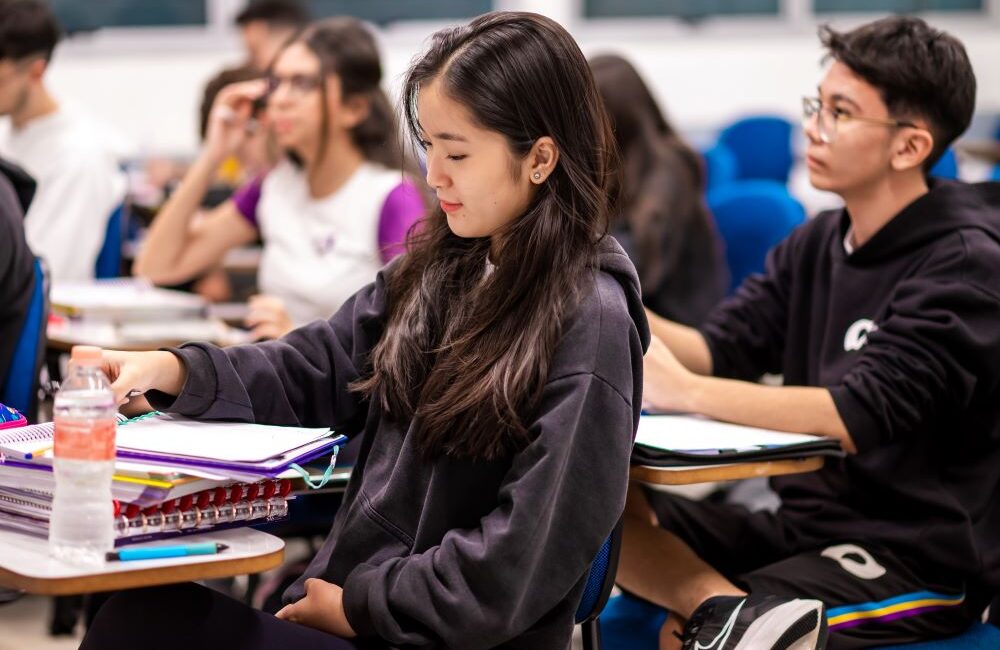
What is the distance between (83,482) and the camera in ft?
4.38

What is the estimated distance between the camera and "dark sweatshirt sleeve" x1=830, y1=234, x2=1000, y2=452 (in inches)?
75.4

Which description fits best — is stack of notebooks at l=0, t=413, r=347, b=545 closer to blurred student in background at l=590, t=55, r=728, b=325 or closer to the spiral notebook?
the spiral notebook

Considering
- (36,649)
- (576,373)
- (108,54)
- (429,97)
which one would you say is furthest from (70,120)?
(108,54)

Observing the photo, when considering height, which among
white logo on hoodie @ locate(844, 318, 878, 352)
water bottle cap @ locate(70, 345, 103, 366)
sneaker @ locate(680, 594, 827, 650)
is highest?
water bottle cap @ locate(70, 345, 103, 366)

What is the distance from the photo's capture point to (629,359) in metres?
1.51

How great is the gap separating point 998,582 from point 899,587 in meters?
0.18

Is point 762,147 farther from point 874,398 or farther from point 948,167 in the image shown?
point 874,398

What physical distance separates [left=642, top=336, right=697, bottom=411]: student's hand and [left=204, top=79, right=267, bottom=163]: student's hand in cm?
177

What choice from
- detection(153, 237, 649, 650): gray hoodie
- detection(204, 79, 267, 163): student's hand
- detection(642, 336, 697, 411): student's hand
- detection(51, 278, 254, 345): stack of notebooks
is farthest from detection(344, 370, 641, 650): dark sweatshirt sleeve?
detection(204, 79, 267, 163): student's hand

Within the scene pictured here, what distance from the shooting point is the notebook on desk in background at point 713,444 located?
5.68 feet

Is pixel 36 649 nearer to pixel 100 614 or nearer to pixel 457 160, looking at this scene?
pixel 100 614

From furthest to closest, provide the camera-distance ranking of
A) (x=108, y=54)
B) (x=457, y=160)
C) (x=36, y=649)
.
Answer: (x=108, y=54) → (x=36, y=649) → (x=457, y=160)

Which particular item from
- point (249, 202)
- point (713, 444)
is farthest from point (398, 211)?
point (713, 444)

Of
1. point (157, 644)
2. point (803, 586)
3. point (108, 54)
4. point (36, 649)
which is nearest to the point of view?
point (157, 644)
